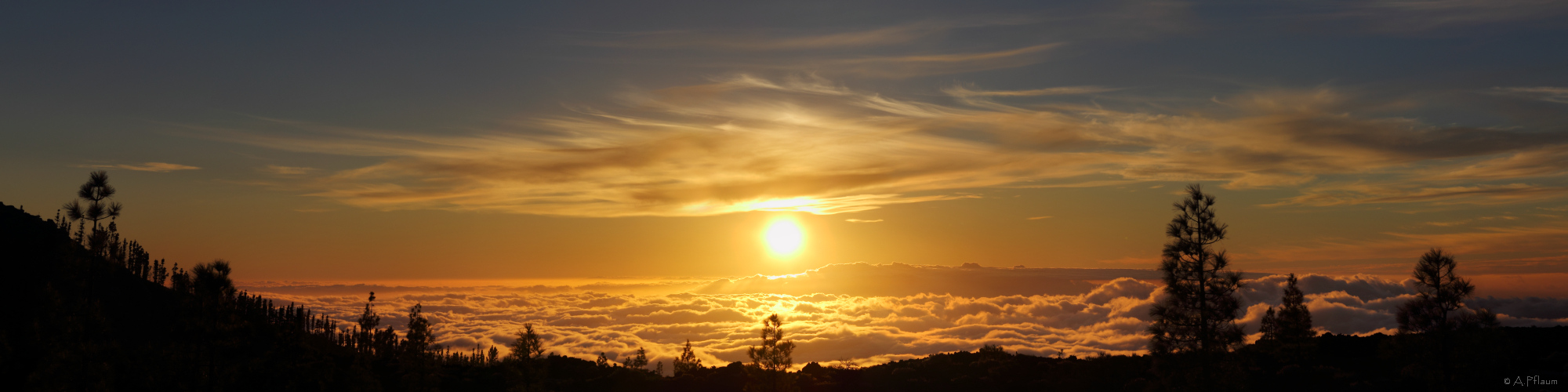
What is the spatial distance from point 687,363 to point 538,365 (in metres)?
54.9

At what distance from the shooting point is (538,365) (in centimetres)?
8931

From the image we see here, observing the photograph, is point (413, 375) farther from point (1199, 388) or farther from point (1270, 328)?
point (1270, 328)

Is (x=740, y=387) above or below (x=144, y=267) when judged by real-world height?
below

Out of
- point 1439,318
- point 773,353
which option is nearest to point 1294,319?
point 1439,318

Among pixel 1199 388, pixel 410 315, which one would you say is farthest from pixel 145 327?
pixel 1199 388

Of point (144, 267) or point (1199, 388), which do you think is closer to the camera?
point (1199, 388)

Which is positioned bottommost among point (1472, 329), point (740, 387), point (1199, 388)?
point (740, 387)

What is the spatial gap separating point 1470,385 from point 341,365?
364 feet

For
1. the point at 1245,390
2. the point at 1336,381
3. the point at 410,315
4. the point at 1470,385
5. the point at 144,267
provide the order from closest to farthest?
the point at 1470,385 < the point at 1245,390 < the point at 1336,381 < the point at 410,315 < the point at 144,267

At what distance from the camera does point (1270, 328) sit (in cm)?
8119

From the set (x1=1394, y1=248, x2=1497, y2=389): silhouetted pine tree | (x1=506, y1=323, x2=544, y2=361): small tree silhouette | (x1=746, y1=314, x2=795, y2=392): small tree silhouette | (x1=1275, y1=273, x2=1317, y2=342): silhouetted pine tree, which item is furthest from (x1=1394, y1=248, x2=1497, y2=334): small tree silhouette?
(x1=506, y1=323, x2=544, y2=361): small tree silhouette

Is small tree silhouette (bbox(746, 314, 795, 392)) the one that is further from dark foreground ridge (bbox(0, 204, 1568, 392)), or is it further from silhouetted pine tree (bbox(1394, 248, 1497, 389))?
silhouetted pine tree (bbox(1394, 248, 1497, 389))

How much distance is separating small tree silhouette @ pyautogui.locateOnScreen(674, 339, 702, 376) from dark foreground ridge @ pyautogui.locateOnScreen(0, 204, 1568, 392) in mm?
2127

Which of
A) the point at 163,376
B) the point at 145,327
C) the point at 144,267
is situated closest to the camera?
the point at 163,376
